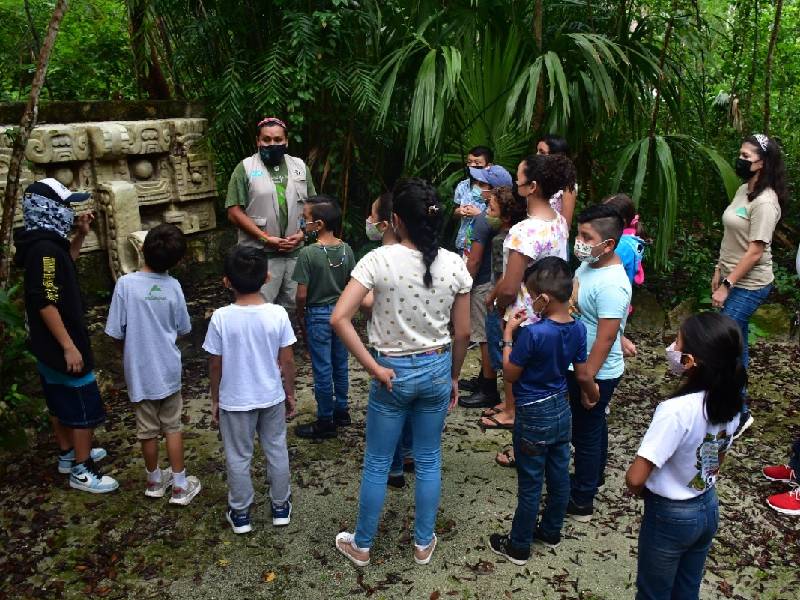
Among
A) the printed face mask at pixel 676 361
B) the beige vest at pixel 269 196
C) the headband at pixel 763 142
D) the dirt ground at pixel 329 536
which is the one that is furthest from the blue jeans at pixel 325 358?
the headband at pixel 763 142

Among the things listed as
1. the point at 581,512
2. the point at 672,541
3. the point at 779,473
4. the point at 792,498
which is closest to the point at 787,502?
the point at 792,498

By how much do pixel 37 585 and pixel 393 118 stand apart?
4.12m

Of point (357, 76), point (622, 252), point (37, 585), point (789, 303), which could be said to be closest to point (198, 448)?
point (37, 585)

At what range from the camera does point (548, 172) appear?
3076 mm

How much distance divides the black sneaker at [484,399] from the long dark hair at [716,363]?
2378 mm

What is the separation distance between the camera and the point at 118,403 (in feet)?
14.2

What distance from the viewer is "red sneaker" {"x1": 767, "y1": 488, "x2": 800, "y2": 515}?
3.27 meters

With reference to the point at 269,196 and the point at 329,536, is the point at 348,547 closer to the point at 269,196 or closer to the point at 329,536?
the point at 329,536

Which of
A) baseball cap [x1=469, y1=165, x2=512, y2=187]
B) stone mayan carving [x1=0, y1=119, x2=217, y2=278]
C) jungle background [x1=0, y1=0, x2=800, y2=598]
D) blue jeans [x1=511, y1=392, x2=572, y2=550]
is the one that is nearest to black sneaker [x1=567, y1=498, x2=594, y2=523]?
blue jeans [x1=511, y1=392, x2=572, y2=550]

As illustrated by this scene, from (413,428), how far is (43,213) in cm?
191

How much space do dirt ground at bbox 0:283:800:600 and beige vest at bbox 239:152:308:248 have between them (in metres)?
1.28

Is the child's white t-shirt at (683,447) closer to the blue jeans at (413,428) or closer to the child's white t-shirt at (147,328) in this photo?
the blue jeans at (413,428)

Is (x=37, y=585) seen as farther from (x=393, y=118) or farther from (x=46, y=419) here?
(x=393, y=118)

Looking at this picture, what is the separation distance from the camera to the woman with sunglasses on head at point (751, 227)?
3.62 metres
